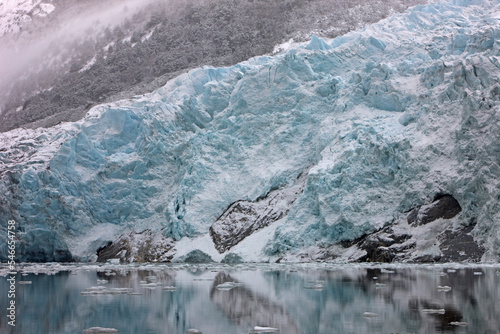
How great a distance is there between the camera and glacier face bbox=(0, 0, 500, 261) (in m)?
28.1

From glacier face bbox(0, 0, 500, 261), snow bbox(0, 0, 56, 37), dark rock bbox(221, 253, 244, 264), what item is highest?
snow bbox(0, 0, 56, 37)

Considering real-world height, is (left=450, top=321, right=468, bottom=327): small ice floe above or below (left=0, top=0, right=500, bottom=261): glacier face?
below

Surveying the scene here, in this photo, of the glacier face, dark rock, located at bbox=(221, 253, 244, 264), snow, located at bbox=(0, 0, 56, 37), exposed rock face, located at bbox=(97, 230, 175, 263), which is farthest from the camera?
snow, located at bbox=(0, 0, 56, 37)

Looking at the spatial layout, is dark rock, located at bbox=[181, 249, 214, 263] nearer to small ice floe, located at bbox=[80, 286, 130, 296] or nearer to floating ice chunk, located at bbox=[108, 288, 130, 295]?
small ice floe, located at bbox=[80, 286, 130, 296]

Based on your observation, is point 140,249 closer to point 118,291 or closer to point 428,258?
point 428,258

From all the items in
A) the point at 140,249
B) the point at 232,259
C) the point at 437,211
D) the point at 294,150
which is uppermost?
the point at 294,150

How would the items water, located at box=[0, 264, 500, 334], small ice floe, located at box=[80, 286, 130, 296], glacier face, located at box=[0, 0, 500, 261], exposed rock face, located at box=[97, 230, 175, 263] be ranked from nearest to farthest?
water, located at box=[0, 264, 500, 334]
small ice floe, located at box=[80, 286, 130, 296]
glacier face, located at box=[0, 0, 500, 261]
exposed rock face, located at box=[97, 230, 175, 263]

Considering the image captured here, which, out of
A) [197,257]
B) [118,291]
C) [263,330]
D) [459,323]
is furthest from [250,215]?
[459,323]

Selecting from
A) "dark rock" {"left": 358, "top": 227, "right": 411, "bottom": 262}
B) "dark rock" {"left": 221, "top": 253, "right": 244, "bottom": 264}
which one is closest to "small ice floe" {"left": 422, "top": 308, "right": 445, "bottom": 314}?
"dark rock" {"left": 358, "top": 227, "right": 411, "bottom": 262}

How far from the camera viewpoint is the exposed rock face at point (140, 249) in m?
33.8

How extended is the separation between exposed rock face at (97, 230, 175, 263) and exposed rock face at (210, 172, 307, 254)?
9.81 feet

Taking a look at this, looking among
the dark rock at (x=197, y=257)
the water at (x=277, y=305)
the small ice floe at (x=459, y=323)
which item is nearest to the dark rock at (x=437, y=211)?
the water at (x=277, y=305)

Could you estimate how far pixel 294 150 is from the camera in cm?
3462

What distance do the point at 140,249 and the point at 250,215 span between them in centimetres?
711
